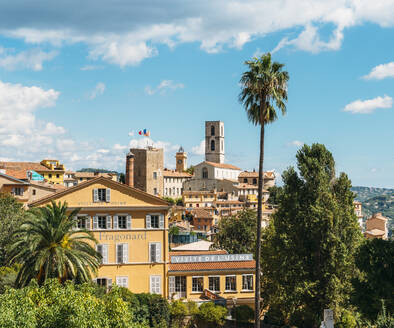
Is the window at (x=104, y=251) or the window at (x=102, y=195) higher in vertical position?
the window at (x=102, y=195)

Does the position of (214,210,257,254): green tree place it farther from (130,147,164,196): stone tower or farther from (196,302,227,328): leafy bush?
(130,147,164,196): stone tower

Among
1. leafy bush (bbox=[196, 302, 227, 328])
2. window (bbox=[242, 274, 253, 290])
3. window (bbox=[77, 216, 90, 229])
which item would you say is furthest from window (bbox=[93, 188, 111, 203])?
window (bbox=[242, 274, 253, 290])

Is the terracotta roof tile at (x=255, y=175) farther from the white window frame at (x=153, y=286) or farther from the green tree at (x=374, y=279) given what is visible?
the green tree at (x=374, y=279)

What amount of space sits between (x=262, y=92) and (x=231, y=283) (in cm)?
1690

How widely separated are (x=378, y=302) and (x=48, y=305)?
59.3 ft

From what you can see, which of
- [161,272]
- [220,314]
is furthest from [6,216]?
[220,314]

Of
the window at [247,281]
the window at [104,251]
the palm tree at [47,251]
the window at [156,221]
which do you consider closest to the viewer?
the palm tree at [47,251]

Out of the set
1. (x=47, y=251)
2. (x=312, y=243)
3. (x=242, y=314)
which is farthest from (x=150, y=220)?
(x=312, y=243)

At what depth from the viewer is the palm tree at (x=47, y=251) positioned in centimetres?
3023

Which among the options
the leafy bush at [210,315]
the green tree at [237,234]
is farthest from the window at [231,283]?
the green tree at [237,234]

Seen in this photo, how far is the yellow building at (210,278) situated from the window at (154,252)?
3.60 ft

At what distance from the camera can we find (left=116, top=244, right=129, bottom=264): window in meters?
40.6

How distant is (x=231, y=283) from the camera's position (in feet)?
133

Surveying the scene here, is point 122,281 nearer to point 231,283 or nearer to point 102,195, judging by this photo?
point 102,195
